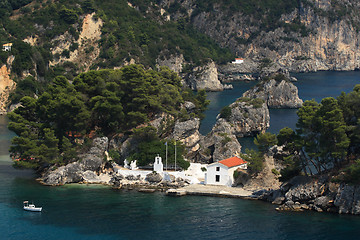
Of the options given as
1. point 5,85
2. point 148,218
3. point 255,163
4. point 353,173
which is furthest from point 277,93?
point 148,218

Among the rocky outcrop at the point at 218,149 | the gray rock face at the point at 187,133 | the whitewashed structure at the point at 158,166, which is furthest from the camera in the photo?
the gray rock face at the point at 187,133

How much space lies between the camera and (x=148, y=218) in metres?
57.0

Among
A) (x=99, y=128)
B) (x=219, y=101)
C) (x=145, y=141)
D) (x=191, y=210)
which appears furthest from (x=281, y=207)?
(x=219, y=101)

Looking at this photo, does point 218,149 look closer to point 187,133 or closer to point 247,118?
point 187,133

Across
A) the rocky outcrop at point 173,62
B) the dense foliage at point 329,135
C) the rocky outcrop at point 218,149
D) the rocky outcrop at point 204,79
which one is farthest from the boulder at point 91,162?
the rocky outcrop at point 173,62

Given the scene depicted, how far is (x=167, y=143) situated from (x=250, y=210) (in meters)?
19.3

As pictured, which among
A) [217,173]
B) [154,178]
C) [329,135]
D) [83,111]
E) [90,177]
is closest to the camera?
[329,135]

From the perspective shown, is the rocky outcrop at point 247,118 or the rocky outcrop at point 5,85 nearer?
the rocky outcrop at point 247,118

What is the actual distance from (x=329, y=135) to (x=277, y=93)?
77.2 metres

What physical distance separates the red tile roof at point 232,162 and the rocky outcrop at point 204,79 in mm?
108896

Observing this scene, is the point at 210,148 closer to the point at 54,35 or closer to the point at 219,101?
the point at 219,101

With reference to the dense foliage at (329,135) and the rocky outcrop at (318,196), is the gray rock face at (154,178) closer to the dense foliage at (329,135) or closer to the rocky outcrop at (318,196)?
the rocky outcrop at (318,196)

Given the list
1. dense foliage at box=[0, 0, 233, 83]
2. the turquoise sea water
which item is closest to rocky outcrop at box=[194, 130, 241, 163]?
the turquoise sea water

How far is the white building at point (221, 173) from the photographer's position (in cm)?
6894
